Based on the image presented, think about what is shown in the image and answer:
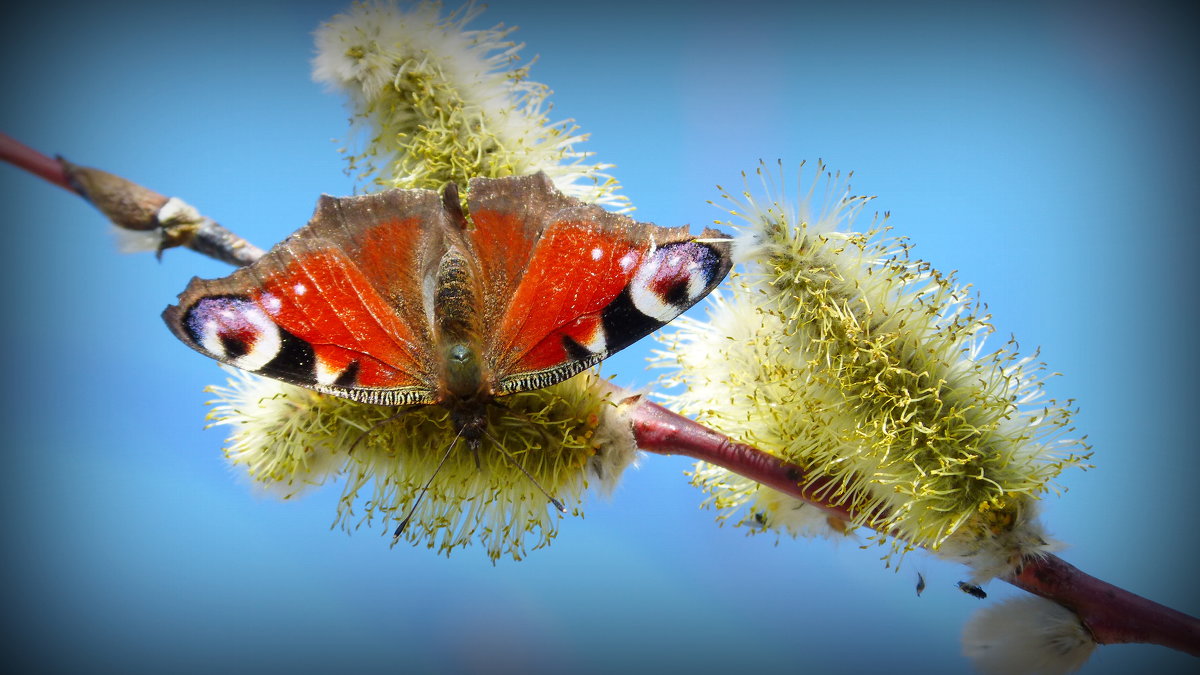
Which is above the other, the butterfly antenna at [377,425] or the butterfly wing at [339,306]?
the butterfly wing at [339,306]

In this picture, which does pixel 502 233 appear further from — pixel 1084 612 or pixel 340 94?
pixel 1084 612

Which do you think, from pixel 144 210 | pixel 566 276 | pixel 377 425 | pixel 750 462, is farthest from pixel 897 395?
pixel 144 210

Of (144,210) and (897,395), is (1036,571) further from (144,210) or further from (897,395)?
(144,210)

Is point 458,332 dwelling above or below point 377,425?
above

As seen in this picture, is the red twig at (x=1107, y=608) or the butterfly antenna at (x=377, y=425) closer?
the red twig at (x=1107, y=608)

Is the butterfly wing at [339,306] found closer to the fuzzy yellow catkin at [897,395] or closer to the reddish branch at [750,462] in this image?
the reddish branch at [750,462]

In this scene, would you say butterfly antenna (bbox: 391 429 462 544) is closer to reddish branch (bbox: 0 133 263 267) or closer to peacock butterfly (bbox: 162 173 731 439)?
peacock butterfly (bbox: 162 173 731 439)

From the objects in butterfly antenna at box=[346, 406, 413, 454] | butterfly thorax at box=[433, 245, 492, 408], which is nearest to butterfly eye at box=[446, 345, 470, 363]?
butterfly thorax at box=[433, 245, 492, 408]

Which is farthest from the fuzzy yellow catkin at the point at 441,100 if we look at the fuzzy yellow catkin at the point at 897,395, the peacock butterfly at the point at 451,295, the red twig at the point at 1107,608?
the red twig at the point at 1107,608
